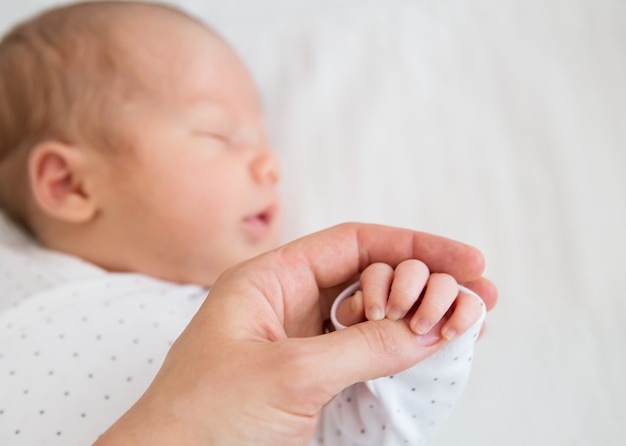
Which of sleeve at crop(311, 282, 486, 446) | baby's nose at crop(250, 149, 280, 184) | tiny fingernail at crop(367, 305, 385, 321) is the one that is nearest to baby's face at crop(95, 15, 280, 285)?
baby's nose at crop(250, 149, 280, 184)

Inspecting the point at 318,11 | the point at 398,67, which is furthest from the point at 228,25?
the point at 398,67

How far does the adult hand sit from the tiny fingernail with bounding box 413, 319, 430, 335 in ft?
0.03

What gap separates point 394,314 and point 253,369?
0.58 feet

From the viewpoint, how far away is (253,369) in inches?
25.2

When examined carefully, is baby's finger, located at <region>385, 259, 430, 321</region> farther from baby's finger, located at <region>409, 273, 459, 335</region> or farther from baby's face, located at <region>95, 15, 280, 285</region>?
baby's face, located at <region>95, 15, 280, 285</region>

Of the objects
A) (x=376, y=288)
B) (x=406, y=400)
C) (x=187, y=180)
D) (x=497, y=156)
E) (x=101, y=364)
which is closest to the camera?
(x=376, y=288)

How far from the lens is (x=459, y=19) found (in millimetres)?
1537

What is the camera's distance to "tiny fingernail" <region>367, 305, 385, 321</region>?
713mm

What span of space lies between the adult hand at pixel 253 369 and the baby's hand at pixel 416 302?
0.02 m

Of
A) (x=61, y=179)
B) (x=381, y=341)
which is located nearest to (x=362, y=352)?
(x=381, y=341)

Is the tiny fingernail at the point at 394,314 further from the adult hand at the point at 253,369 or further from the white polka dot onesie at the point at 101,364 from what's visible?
the white polka dot onesie at the point at 101,364

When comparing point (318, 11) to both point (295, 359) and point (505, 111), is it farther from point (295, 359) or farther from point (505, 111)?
point (295, 359)

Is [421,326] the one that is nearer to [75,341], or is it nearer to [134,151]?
[75,341]

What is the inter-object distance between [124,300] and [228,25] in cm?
91
